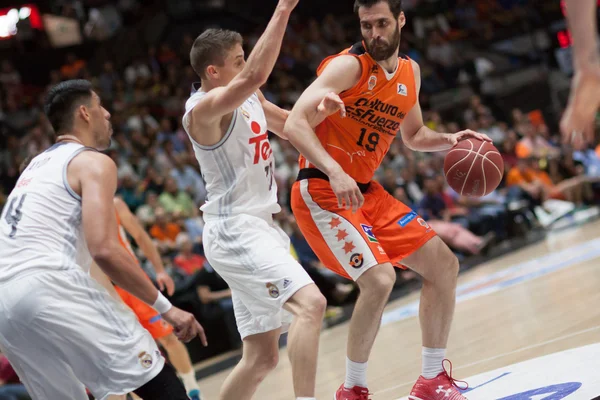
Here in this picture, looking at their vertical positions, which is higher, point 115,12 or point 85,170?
point 115,12

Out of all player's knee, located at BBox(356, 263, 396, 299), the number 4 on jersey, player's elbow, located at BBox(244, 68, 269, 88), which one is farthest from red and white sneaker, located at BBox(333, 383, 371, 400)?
the number 4 on jersey

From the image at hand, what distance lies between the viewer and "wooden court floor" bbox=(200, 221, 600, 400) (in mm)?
5492

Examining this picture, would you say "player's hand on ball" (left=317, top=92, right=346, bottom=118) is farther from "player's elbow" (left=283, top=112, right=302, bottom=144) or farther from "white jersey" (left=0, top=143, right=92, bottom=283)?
"white jersey" (left=0, top=143, right=92, bottom=283)

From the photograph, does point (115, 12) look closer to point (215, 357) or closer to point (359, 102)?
point (215, 357)

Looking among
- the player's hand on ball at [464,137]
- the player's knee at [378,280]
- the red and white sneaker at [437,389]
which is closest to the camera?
the player's knee at [378,280]

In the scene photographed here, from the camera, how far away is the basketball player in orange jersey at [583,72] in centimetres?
235

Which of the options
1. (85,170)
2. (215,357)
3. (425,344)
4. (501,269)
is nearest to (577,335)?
(425,344)

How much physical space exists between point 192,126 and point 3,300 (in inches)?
49.7

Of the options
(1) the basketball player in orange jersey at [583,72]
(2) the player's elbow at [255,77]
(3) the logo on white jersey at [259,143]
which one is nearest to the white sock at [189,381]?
(3) the logo on white jersey at [259,143]

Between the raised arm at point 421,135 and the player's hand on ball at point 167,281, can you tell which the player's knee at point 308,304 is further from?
the player's hand on ball at point 167,281

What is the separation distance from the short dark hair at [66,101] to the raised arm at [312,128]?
107cm

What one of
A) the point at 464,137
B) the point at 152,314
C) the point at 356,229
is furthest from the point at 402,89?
the point at 152,314

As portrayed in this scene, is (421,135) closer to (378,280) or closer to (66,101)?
(378,280)

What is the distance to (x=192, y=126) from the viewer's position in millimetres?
3961
